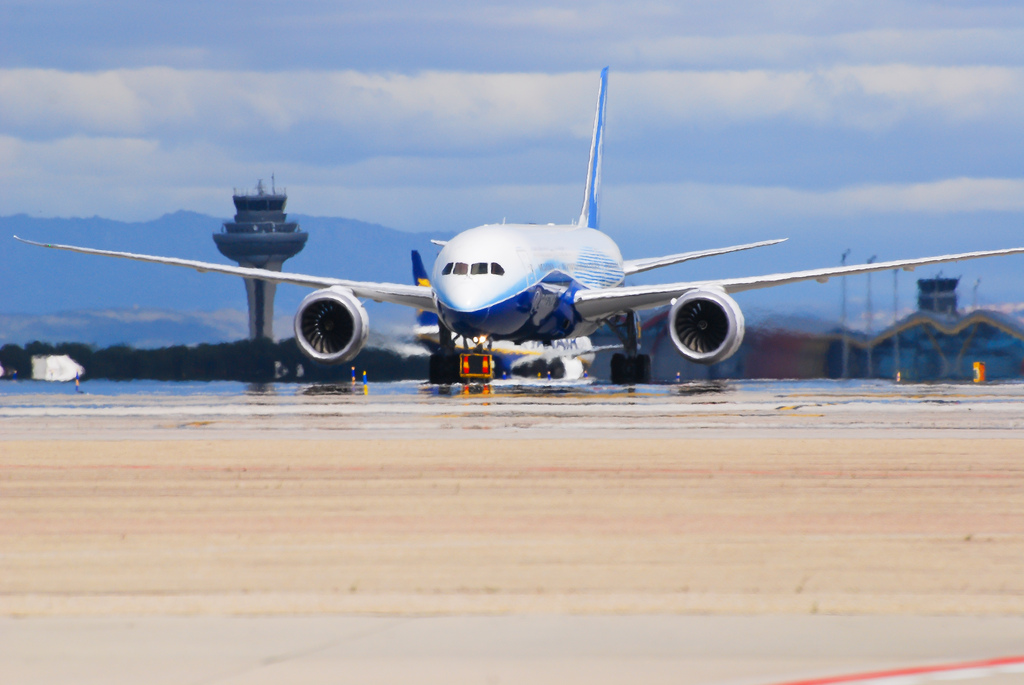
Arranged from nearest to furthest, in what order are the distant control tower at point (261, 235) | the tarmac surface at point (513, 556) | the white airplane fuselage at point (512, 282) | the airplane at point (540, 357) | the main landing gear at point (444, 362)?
the tarmac surface at point (513, 556) → the white airplane fuselage at point (512, 282) → the main landing gear at point (444, 362) → the airplane at point (540, 357) → the distant control tower at point (261, 235)

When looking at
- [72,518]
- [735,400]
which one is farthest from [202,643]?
[735,400]

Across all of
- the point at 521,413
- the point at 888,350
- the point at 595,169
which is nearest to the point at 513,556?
the point at 521,413

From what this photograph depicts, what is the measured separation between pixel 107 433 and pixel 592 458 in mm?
8943

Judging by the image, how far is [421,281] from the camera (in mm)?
53188

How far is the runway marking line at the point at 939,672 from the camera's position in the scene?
6.53 metres

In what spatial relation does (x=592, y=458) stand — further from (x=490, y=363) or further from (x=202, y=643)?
(x=490, y=363)

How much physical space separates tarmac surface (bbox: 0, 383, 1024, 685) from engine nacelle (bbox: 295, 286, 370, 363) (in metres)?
18.0

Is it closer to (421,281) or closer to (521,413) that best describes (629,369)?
(421,281)

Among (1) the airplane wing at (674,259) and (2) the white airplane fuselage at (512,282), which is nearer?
(2) the white airplane fuselage at (512,282)

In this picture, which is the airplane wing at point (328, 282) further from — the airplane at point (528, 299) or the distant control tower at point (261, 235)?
the distant control tower at point (261, 235)

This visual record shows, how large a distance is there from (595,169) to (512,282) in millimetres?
21464

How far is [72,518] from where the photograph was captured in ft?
41.5

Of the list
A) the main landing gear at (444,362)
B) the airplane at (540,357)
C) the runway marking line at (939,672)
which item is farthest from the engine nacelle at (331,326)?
the runway marking line at (939,672)

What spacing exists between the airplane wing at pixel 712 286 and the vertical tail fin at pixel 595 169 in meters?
13.0
